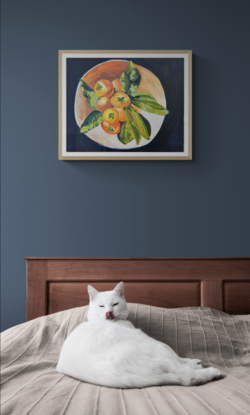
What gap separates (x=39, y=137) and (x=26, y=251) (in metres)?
0.73

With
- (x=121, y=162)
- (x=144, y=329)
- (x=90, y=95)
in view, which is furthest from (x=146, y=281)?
(x=90, y=95)

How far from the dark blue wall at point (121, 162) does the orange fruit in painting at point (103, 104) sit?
0.29m

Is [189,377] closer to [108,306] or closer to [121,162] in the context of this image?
[108,306]

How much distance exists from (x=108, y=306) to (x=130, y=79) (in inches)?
56.1

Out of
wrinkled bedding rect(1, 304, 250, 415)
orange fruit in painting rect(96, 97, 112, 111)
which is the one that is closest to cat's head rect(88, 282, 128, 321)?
wrinkled bedding rect(1, 304, 250, 415)

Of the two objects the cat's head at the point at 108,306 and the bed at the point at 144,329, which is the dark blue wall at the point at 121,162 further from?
the cat's head at the point at 108,306

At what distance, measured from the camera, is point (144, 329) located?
1.45m

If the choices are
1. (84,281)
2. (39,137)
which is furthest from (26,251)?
(39,137)

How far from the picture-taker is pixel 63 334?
1.43 m

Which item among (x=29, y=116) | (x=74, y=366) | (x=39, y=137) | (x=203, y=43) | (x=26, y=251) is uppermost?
(x=203, y=43)

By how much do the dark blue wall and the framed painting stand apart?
6 cm

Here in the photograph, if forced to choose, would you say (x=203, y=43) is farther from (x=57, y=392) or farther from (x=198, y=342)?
(x=57, y=392)

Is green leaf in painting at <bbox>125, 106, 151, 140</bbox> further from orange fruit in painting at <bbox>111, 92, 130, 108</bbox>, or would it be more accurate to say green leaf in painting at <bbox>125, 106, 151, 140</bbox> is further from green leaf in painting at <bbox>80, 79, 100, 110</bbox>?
green leaf in painting at <bbox>80, 79, 100, 110</bbox>

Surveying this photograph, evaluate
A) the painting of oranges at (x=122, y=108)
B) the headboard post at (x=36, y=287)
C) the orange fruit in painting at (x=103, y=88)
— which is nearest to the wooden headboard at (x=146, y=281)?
the headboard post at (x=36, y=287)
